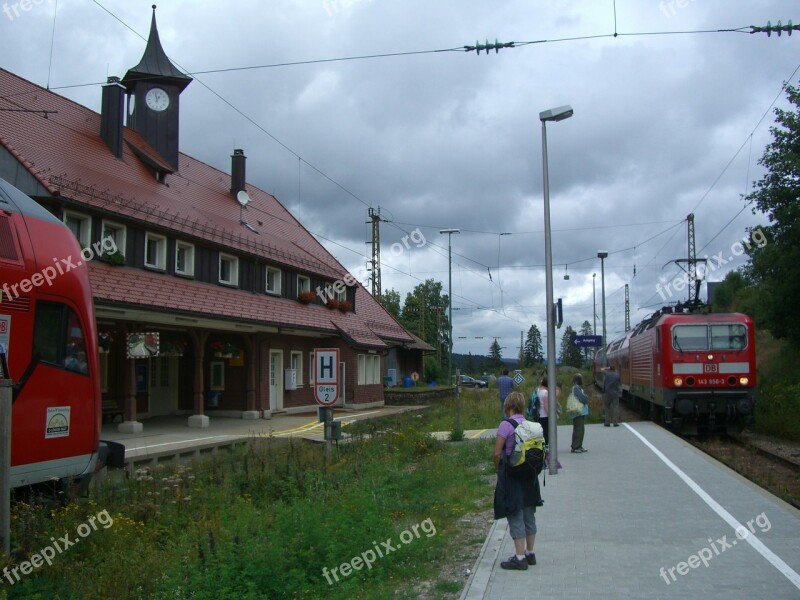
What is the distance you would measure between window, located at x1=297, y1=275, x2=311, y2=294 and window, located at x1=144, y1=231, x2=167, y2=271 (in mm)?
9366

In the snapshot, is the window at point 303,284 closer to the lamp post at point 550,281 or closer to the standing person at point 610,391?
the standing person at point 610,391

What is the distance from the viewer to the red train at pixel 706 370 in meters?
19.2

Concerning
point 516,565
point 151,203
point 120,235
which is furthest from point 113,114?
point 516,565

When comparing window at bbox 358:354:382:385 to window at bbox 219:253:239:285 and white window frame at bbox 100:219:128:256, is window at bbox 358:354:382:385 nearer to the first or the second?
window at bbox 219:253:239:285

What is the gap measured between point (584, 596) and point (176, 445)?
42.7 feet

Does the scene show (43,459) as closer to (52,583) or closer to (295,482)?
(52,583)

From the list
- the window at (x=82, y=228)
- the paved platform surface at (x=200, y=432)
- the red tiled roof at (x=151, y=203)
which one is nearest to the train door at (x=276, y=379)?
the paved platform surface at (x=200, y=432)

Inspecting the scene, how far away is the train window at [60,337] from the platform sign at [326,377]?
12.1 ft

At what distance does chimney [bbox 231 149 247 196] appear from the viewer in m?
32.9

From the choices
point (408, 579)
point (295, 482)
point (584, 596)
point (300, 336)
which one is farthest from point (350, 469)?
point (300, 336)

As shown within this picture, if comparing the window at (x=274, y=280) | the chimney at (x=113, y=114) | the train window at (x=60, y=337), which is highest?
the chimney at (x=113, y=114)

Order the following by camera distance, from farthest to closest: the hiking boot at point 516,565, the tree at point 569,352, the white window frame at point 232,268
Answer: the tree at point 569,352 < the white window frame at point 232,268 < the hiking boot at point 516,565

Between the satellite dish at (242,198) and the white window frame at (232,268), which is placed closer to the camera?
the white window frame at (232,268)

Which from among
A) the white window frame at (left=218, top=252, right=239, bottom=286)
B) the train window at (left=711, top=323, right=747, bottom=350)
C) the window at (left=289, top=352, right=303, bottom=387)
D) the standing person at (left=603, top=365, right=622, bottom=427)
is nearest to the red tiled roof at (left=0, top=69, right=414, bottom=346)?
the white window frame at (left=218, top=252, right=239, bottom=286)
